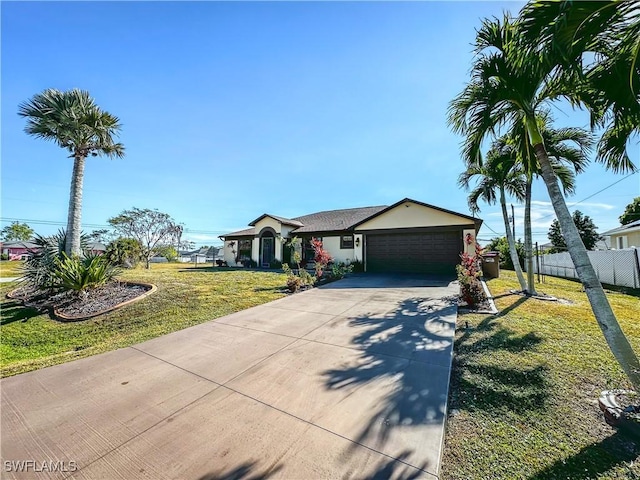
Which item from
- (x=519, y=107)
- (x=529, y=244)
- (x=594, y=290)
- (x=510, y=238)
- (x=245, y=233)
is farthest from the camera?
(x=245, y=233)

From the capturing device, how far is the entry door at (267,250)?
2102 centimetres

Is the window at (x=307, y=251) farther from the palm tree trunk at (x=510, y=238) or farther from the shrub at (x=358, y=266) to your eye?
the palm tree trunk at (x=510, y=238)

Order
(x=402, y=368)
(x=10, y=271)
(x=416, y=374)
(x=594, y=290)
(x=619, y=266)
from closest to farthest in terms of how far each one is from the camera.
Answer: (x=594, y=290), (x=416, y=374), (x=402, y=368), (x=619, y=266), (x=10, y=271)

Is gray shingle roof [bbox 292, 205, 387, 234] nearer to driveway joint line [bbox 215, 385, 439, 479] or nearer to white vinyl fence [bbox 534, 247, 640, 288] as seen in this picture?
white vinyl fence [bbox 534, 247, 640, 288]

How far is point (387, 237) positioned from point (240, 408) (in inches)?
552

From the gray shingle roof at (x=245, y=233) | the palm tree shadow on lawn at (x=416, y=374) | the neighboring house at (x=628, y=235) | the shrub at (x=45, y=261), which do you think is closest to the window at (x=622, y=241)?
the neighboring house at (x=628, y=235)

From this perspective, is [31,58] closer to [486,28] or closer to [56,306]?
[56,306]

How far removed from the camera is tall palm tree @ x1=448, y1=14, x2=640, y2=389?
121 inches

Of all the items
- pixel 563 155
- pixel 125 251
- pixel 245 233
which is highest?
pixel 563 155

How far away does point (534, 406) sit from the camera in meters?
2.96

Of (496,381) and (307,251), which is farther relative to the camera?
(307,251)

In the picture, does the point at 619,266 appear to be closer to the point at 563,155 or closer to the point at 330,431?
the point at 563,155

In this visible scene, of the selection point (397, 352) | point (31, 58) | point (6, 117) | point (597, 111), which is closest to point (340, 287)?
point (397, 352)

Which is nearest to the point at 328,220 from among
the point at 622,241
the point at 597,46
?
the point at 597,46
